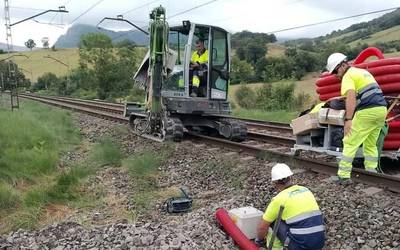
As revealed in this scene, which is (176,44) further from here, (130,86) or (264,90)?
(130,86)

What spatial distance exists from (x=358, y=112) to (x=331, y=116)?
21.9 inches

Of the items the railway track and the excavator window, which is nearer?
the railway track

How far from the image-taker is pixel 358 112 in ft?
22.6

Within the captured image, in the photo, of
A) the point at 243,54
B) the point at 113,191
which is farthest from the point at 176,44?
the point at 243,54

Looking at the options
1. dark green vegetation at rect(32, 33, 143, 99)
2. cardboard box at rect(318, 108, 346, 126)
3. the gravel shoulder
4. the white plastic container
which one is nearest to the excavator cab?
the gravel shoulder

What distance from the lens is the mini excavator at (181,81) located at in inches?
453

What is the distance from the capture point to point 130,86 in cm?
4912

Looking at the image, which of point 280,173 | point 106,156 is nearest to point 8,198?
→ point 106,156

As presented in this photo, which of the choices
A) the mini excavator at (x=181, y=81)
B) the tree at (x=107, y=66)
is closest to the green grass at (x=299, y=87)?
the mini excavator at (x=181, y=81)

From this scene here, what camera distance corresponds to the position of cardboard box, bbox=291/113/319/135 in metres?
7.90

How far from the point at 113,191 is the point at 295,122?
3477 millimetres

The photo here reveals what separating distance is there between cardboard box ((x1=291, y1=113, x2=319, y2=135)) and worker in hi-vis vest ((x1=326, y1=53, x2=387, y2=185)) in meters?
0.95

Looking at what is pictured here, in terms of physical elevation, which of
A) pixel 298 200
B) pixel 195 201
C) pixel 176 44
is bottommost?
pixel 195 201

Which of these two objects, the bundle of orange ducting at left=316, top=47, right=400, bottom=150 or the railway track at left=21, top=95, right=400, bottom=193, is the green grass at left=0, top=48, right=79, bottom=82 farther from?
the bundle of orange ducting at left=316, top=47, right=400, bottom=150
